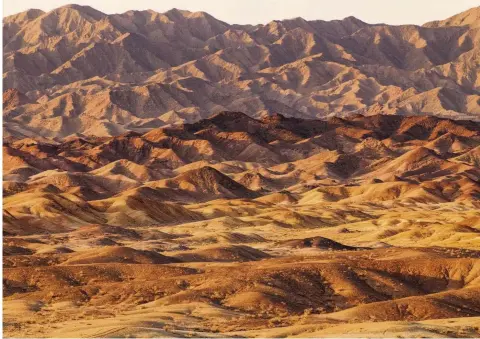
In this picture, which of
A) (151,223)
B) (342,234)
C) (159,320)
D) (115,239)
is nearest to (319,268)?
(159,320)

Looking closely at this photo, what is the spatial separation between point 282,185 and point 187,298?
139599 millimetres

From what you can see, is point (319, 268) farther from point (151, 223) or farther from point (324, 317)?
point (151, 223)

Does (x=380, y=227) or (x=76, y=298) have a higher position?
(x=76, y=298)

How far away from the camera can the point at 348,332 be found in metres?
39.8

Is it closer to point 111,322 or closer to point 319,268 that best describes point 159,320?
point 111,322

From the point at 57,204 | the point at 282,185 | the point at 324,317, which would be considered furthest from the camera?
the point at 282,185

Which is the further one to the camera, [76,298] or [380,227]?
[380,227]

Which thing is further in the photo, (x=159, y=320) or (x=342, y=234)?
(x=342, y=234)

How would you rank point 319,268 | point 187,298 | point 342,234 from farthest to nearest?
1. point 342,234
2. point 319,268
3. point 187,298

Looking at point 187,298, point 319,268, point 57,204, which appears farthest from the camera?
point 57,204

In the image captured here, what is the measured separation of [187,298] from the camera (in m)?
53.8

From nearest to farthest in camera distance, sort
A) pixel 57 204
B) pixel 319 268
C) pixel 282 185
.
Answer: pixel 319 268
pixel 57 204
pixel 282 185

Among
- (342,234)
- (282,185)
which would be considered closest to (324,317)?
(342,234)

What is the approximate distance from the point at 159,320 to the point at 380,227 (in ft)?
239
